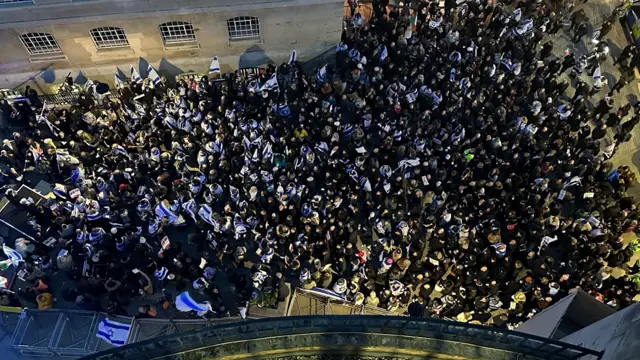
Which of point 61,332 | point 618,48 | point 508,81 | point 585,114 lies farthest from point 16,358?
point 618,48

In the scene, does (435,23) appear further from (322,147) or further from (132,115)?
(132,115)

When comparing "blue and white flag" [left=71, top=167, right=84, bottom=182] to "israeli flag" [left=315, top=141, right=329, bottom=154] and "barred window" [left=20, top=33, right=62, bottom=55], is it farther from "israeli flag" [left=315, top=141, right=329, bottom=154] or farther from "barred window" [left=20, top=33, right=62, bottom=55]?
"israeli flag" [left=315, top=141, right=329, bottom=154]

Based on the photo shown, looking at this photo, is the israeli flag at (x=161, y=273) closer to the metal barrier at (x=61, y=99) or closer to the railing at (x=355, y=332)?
the railing at (x=355, y=332)

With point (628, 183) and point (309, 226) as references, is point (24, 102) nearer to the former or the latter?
point (309, 226)

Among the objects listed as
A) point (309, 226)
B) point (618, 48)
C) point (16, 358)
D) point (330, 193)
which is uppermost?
point (618, 48)

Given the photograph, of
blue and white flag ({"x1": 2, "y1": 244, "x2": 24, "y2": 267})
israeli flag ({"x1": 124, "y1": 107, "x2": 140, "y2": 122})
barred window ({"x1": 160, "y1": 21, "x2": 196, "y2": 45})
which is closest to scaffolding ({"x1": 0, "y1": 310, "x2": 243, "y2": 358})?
blue and white flag ({"x1": 2, "y1": 244, "x2": 24, "y2": 267})

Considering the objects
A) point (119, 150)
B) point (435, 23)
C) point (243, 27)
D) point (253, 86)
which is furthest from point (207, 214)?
point (435, 23)
